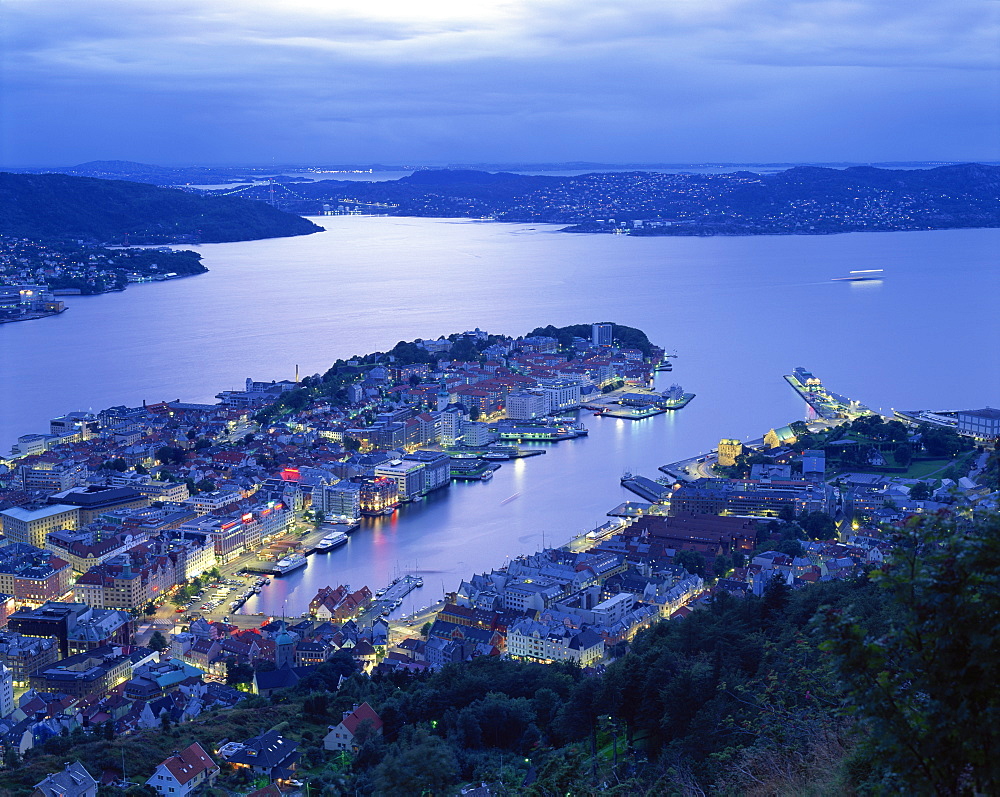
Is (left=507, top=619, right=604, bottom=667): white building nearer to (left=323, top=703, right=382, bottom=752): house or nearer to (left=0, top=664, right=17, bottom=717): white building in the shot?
(left=323, top=703, right=382, bottom=752): house

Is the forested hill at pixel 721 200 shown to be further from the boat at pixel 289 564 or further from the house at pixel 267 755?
the house at pixel 267 755

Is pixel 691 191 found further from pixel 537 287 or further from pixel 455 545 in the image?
pixel 455 545

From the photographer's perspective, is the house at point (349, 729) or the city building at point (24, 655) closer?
the house at point (349, 729)

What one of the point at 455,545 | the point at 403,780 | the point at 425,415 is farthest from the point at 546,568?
the point at 425,415

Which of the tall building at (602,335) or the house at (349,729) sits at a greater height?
the tall building at (602,335)

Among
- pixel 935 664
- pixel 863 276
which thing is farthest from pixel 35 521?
pixel 863 276

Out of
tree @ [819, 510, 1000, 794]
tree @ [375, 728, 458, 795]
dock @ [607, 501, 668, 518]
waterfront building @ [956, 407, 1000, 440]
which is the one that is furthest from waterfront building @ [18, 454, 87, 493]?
tree @ [819, 510, 1000, 794]

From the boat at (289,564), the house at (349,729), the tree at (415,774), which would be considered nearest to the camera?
the tree at (415,774)

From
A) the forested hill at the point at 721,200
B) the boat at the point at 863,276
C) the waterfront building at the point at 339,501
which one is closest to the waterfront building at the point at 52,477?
the waterfront building at the point at 339,501
